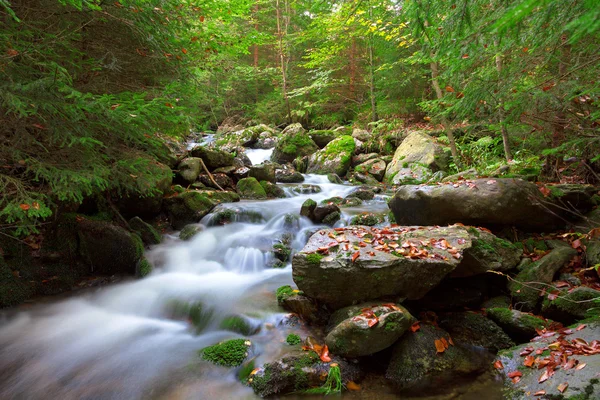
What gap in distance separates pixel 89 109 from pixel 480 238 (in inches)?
212

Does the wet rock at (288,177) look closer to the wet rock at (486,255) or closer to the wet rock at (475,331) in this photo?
the wet rock at (486,255)

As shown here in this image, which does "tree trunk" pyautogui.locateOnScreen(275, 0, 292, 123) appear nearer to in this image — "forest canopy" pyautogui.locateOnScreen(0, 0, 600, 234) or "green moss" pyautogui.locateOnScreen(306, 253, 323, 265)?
"forest canopy" pyautogui.locateOnScreen(0, 0, 600, 234)

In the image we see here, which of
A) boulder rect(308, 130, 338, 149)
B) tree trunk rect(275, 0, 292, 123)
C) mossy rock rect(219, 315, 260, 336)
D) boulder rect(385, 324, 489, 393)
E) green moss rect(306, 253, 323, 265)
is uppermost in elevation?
tree trunk rect(275, 0, 292, 123)

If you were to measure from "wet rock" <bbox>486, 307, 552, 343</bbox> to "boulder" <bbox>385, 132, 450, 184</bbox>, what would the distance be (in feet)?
22.4

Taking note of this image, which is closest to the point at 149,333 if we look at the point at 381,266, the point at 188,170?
the point at 381,266

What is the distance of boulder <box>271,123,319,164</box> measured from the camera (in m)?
15.3

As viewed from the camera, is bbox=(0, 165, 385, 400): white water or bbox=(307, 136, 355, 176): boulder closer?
bbox=(0, 165, 385, 400): white water

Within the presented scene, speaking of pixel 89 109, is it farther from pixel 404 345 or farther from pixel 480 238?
pixel 480 238

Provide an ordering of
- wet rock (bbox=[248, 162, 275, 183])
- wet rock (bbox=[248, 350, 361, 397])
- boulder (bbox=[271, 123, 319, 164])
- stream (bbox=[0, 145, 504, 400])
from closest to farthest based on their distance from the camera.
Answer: wet rock (bbox=[248, 350, 361, 397]), stream (bbox=[0, 145, 504, 400]), wet rock (bbox=[248, 162, 275, 183]), boulder (bbox=[271, 123, 319, 164])

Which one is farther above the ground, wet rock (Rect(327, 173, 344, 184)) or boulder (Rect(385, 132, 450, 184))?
boulder (Rect(385, 132, 450, 184))

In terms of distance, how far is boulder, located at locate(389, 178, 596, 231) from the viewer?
16.4 ft

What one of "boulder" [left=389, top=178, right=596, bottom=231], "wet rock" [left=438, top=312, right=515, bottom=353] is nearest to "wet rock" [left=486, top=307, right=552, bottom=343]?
"wet rock" [left=438, top=312, right=515, bottom=353]

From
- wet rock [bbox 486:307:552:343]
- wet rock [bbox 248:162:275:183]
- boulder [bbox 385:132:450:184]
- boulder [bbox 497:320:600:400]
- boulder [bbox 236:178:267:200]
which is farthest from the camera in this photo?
wet rock [bbox 248:162:275:183]

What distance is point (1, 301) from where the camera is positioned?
4.86 metres
